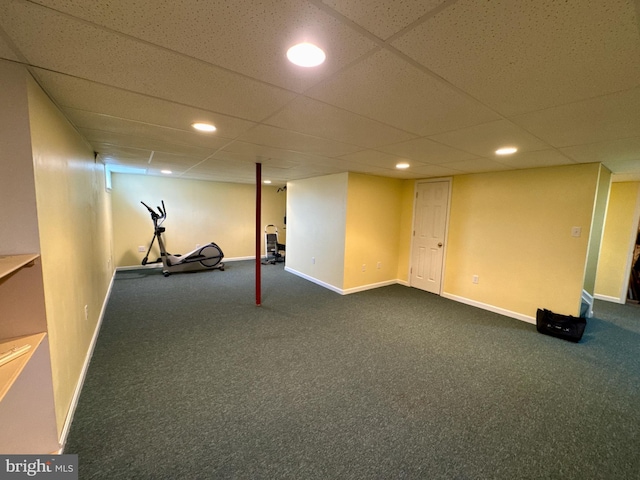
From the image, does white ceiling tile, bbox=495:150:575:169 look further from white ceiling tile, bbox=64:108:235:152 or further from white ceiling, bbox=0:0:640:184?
white ceiling tile, bbox=64:108:235:152

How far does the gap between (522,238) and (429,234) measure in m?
1.43

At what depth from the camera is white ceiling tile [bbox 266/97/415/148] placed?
5.64 feet

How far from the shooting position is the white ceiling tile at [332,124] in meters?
1.72

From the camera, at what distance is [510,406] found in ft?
6.59

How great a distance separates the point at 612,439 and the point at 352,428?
5.72 ft

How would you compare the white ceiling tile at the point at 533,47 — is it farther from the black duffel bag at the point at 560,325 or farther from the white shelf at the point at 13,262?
the black duffel bag at the point at 560,325

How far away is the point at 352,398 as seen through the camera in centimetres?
205

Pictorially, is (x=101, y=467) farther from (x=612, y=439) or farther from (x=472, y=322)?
(x=472, y=322)

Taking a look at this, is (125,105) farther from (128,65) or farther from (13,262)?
(13,262)

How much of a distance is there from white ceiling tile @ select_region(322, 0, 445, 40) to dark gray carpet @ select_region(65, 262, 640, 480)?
2.17 metres

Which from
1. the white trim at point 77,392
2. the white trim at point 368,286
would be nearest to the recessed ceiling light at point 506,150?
the white trim at point 368,286

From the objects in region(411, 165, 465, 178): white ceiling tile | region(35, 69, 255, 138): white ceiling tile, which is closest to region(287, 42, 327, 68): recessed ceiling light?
region(35, 69, 255, 138): white ceiling tile

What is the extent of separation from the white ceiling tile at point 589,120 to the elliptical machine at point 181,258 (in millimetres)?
5829

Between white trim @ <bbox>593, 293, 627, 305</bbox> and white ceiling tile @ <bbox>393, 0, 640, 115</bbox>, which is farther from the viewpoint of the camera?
white trim @ <bbox>593, 293, 627, 305</bbox>
